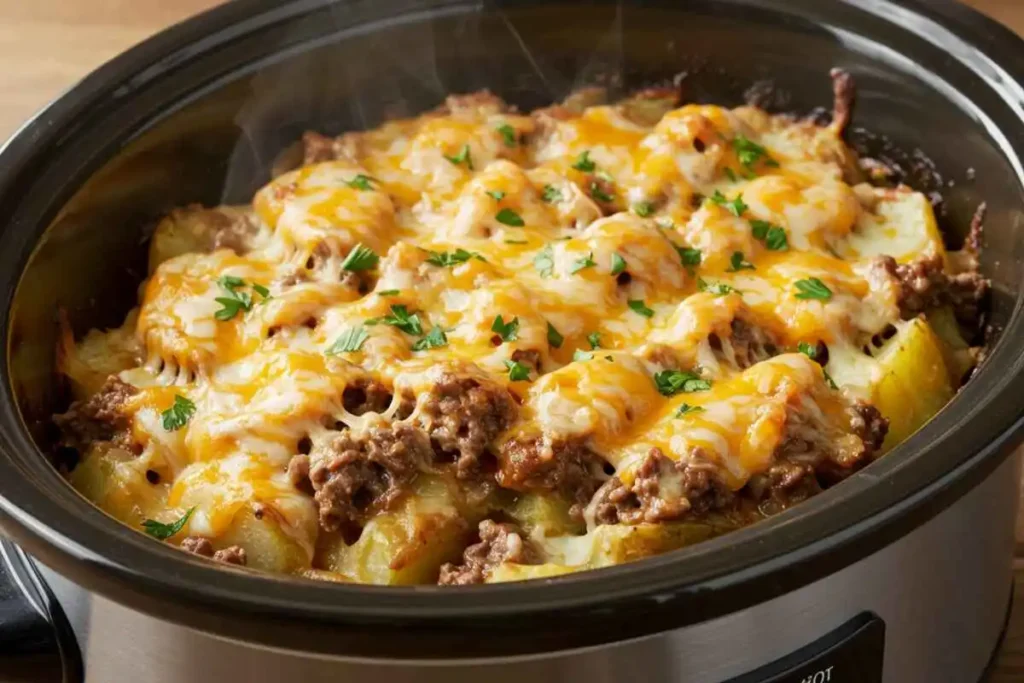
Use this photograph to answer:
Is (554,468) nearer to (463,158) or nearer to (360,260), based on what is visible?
(360,260)

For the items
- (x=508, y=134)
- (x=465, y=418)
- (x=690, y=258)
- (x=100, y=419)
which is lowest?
(x=100, y=419)

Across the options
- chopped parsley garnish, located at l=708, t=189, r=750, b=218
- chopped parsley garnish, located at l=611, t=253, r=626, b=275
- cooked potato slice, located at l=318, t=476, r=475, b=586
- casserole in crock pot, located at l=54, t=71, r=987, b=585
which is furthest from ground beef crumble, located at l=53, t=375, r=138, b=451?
chopped parsley garnish, located at l=708, t=189, r=750, b=218

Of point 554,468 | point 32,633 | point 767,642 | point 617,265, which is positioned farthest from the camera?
point 617,265

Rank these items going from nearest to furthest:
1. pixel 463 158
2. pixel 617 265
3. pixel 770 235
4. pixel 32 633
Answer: pixel 32 633, pixel 617 265, pixel 770 235, pixel 463 158

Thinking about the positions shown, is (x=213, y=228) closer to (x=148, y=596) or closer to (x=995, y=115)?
(x=148, y=596)

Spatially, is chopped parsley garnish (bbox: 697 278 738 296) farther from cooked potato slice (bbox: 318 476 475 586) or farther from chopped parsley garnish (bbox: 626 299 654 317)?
cooked potato slice (bbox: 318 476 475 586)

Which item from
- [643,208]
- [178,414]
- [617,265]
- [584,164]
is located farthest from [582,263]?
[178,414]
